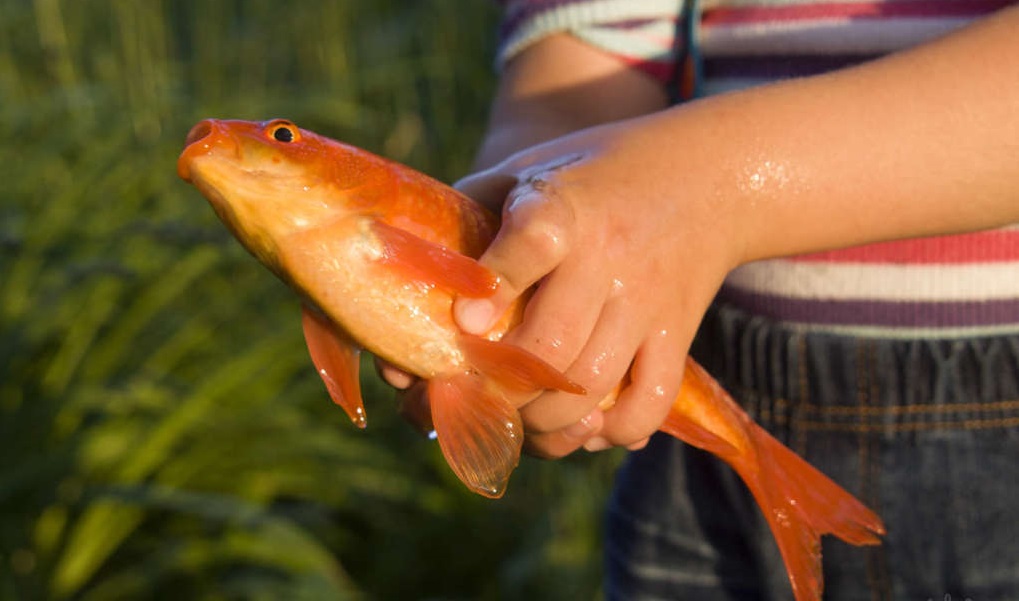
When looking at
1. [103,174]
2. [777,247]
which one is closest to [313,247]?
[777,247]

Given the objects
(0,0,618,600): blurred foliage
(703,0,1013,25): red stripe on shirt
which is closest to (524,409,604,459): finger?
(703,0,1013,25): red stripe on shirt

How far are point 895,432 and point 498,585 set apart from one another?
149 cm

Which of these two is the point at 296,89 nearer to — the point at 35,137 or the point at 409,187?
the point at 35,137

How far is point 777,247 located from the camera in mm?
1003

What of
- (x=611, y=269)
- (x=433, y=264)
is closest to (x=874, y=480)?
(x=611, y=269)

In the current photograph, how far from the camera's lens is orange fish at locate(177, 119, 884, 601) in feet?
3.00

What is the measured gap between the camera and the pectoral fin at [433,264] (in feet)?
2.97

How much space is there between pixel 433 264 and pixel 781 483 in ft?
1.51

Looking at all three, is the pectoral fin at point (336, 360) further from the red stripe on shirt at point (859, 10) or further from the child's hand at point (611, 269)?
the red stripe on shirt at point (859, 10)

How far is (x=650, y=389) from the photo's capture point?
984 mm

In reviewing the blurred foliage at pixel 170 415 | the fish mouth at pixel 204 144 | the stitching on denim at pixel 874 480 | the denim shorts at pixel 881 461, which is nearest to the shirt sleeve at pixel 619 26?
the denim shorts at pixel 881 461

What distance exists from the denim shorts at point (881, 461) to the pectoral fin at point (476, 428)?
0.41 m

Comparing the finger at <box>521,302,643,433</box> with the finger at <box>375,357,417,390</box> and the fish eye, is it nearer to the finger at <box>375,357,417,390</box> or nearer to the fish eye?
the finger at <box>375,357,417,390</box>

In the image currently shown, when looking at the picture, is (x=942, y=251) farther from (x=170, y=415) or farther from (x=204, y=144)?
(x=170, y=415)
